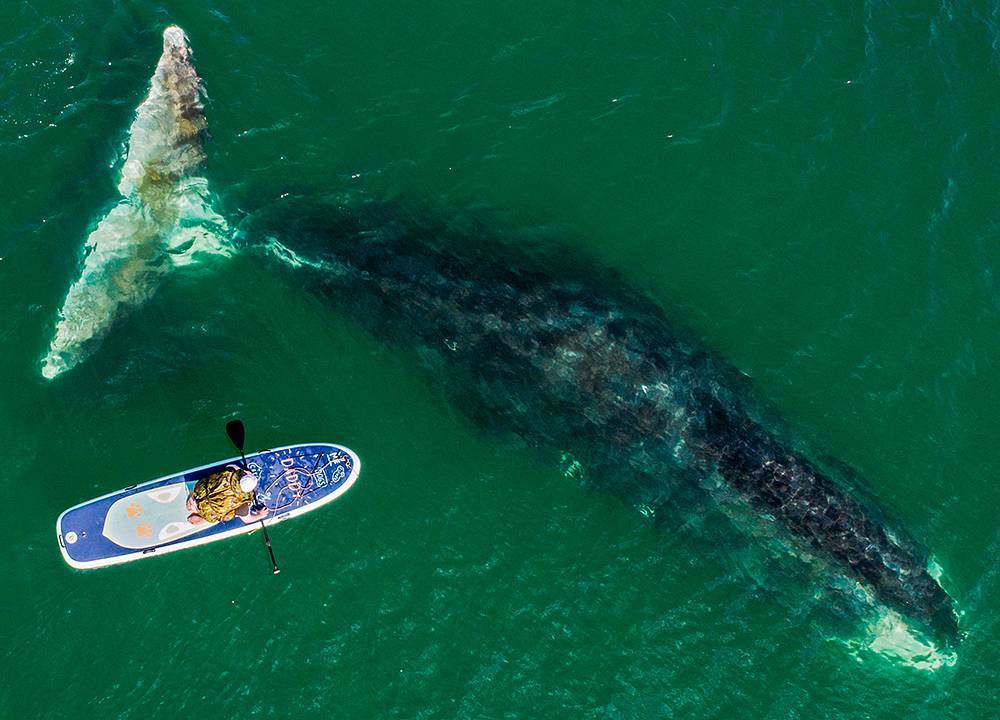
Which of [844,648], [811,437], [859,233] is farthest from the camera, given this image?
[859,233]

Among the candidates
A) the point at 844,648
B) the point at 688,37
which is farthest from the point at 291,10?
the point at 844,648

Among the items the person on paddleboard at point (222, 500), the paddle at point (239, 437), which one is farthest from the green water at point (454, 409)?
the person on paddleboard at point (222, 500)

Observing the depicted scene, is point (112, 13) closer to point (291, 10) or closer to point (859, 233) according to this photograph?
point (291, 10)

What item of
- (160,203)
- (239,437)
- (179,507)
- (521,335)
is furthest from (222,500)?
(160,203)

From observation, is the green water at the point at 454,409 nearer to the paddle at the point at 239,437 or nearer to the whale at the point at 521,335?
the paddle at the point at 239,437

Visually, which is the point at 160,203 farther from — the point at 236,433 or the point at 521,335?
the point at 521,335
